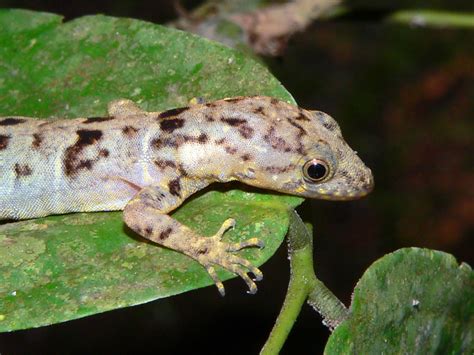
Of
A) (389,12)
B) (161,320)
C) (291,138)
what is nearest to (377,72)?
(161,320)

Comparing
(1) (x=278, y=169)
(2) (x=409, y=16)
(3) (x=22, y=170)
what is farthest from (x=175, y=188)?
(2) (x=409, y=16)

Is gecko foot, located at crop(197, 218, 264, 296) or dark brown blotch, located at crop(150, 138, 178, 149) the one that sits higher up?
dark brown blotch, located at crop(150, 138, 178, 149)

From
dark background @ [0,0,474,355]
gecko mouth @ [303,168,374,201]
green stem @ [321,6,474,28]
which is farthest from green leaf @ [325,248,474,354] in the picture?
dark background @ [0,0,474,355]

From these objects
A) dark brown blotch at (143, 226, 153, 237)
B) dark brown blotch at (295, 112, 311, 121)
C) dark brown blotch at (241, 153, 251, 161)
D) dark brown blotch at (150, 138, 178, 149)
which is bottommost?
dark brown blotch at (143, 226, 153, 237)

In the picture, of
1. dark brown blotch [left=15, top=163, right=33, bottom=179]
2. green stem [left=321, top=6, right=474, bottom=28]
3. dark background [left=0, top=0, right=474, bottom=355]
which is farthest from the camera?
dark background [left=0, top=0, right=474, bottom=355]

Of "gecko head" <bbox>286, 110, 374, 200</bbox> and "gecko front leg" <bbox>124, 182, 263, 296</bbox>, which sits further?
"gecko head" <bbox>286, 110, 374, 200</bbox>

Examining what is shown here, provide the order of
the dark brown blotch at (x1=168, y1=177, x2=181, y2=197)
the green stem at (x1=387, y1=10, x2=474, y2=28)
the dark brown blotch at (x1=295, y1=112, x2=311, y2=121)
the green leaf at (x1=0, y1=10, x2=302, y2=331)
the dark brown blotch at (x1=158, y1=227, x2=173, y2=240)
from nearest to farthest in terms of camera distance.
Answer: the green leaf at (x1=0, y1=10, x2=302, y2=331) < the dark brown blotch at (x1=158, y1=227, x2=173, y2=240) < the dark brown blotch at (x1=168, y1=177, x2=181, y2=197) < the dark brown blotch at (x1=295, y1=112, x2=311, y2=121) < the green stem at (x1=387, y1=10, x2=474, y2=28)

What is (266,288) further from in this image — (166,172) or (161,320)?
(166,172)

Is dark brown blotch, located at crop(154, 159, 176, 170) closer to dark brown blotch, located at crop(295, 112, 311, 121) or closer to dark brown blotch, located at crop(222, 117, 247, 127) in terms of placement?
dark brown blotch, located at crop(222, 117, 247, 127)

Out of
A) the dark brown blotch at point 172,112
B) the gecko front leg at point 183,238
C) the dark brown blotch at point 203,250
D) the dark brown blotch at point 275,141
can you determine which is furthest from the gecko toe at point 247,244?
the dark brown blotch at point 172,112
